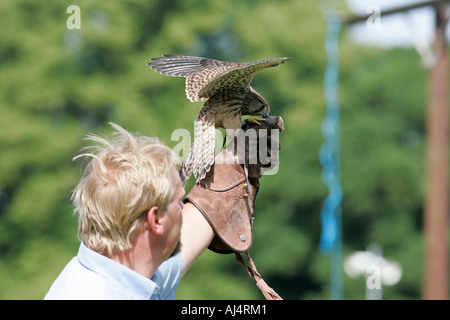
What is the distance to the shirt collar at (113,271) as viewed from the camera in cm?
196

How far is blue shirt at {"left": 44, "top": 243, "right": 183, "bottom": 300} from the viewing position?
1911 millimetres

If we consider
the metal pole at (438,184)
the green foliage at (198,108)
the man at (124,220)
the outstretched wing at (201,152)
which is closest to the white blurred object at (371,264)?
the green foliage at (198,108)

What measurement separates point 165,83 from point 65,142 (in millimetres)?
2888

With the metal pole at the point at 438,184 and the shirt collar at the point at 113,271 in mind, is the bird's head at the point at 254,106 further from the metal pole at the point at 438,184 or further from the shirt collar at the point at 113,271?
the metal pole at the point at 438,184

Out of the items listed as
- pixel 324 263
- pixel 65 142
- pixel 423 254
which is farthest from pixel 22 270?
pixel 423 254

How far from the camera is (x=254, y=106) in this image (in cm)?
288

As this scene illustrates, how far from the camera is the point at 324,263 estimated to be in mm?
15930

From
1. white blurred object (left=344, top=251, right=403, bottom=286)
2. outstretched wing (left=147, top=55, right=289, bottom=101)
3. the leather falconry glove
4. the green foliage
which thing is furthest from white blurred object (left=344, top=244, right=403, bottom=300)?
the leather falconry glove

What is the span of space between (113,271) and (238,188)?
0.82 meters

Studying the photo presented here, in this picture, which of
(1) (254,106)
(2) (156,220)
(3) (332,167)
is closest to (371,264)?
(3) (332,167)

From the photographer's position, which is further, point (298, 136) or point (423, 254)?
point (298, 136)

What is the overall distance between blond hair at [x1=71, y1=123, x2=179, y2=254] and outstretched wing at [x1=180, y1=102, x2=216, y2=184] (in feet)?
1.82

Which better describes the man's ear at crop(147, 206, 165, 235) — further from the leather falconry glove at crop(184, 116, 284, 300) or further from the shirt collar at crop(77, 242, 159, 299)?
the leather falconry glove at crop(184, 116, 284, 300)
